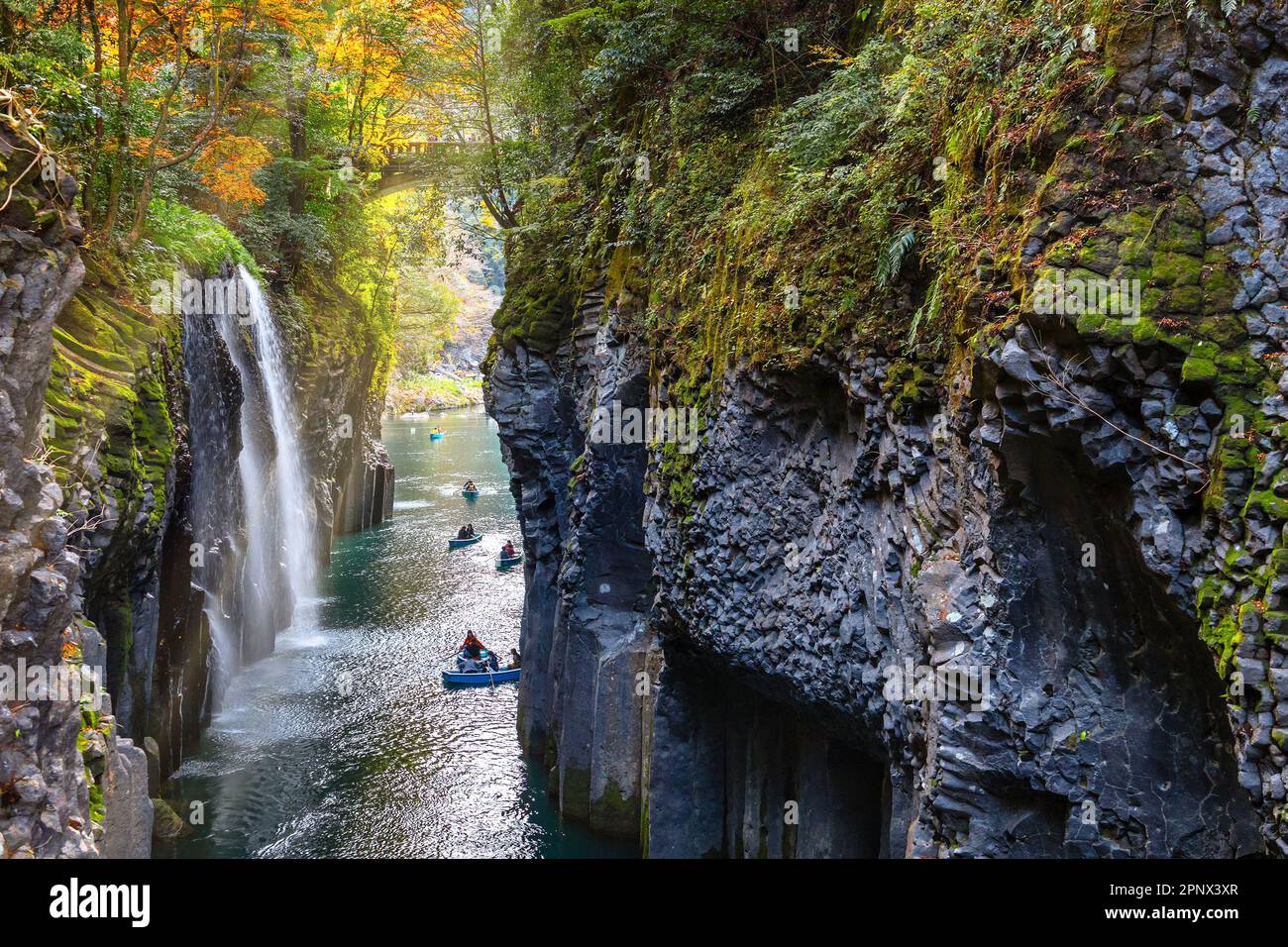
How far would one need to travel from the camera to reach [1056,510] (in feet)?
29.5

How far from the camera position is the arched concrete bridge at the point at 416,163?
29.9 meters

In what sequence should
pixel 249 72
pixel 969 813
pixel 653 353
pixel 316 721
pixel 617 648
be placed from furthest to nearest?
pixel 249 72
pixel 316 721
pixel 617 648
pixel 653 353
pixel 969 813

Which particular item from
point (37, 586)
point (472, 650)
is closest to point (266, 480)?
point (472, 650)

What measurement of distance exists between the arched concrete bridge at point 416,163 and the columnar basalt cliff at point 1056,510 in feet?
58.6

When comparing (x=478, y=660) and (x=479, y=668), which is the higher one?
(x=478, y=660)

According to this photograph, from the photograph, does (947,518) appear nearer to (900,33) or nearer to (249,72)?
(900,33)

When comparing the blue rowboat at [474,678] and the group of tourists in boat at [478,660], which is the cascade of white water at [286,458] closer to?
the group of tourists in boat at [478,660]

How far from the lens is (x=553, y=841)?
18.8 m

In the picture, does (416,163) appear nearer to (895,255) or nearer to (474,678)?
(474,678)

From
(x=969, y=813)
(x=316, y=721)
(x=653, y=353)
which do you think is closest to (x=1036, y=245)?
(x=969, y=813)

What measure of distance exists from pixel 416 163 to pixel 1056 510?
101ft

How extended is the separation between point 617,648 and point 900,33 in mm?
11558

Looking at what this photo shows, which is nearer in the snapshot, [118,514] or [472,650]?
[118,514]

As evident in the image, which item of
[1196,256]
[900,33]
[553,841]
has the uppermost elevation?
[900,33]
